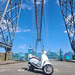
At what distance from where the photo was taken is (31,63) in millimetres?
5180

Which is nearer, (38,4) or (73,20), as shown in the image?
(73,20)

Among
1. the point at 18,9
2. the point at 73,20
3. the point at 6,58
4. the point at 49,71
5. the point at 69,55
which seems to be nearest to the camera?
the point at 49,71

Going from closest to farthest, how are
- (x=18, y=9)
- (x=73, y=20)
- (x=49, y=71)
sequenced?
(x=49, y=71), (x=73, y=20), (x=18, y=9)

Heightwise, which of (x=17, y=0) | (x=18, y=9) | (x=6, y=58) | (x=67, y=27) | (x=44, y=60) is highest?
(x=17, y=0)

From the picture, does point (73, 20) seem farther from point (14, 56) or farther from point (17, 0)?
point (14, 56)

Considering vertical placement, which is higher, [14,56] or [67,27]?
[67,27]

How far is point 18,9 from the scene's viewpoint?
22.4m

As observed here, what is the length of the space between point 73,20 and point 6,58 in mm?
16922

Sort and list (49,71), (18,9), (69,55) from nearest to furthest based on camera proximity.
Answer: (49,71), (69,55), (18,9)

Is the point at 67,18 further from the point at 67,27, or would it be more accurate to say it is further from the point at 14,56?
the point at 14,56

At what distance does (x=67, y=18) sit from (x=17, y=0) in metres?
12.7

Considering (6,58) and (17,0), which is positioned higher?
(17,0)

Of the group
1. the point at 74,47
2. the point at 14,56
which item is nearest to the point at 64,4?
the point at 74,47

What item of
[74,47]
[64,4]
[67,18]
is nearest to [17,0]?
[64,4]
